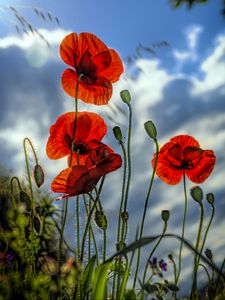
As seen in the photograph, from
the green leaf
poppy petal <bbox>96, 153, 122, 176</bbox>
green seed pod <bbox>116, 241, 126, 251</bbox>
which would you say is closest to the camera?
the green leaf

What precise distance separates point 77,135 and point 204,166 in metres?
0.55

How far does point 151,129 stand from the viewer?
5.30ft

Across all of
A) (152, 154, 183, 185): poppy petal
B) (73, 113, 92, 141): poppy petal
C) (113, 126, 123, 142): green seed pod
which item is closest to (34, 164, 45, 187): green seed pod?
(73, 113, 92, 141): poppy petal

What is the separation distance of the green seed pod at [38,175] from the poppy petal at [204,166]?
0.63 meters

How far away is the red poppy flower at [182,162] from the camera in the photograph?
1923 millimetres

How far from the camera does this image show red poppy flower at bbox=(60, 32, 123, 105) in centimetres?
179

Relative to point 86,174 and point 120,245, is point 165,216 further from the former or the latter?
point 86,174

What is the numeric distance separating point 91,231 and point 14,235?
468mm

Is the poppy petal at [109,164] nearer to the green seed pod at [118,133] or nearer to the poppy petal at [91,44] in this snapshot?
the green seed pod at [118,133]

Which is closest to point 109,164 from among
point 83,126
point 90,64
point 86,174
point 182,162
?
point 86,174

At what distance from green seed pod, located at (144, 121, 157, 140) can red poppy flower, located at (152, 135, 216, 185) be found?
0.29m

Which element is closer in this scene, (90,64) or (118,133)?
(118,133)

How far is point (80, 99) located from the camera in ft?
6.25

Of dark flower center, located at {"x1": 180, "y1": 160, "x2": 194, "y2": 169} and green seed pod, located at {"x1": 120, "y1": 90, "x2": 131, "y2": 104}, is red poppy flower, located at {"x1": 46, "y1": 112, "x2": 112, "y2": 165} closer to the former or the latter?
green seed pod, located at {"x1": 120, "y1": 90, "x2": 131, "y2": 104}
